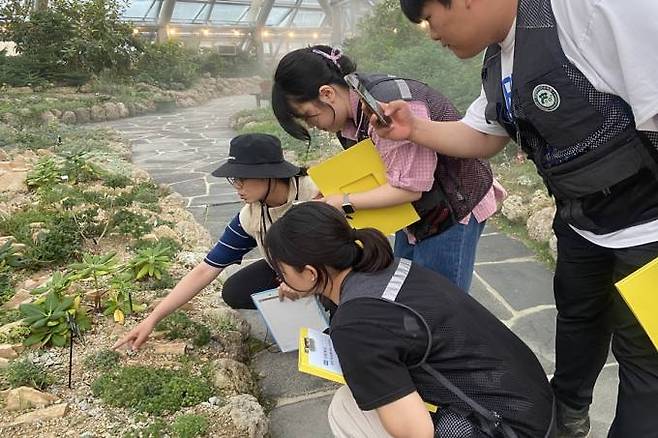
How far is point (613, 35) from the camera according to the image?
1.02m

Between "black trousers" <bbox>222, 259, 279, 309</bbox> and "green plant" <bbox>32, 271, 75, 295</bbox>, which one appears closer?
"green plant" <bbox>32, 271, 75, 295</bbox>

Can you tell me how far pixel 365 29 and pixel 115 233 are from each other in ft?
36.1

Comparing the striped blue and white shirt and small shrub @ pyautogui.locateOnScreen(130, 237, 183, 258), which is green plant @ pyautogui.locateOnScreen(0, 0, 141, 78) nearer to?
small shrub @ pyautogui.locateOnScreen(130, 237, 183, 258)

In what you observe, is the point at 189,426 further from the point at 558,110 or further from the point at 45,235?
the point at 45,235

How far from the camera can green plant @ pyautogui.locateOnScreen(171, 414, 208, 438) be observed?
5.98 ft

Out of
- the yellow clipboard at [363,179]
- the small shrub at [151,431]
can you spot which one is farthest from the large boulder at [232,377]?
the yellow clipboard at [363,179]

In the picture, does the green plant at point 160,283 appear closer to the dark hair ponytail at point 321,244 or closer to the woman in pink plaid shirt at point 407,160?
the woman in pink plaid shirt at point 407,160

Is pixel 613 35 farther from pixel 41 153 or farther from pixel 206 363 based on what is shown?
pixel 41 153

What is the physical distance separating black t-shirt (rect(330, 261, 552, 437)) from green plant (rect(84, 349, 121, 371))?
52.5 inches

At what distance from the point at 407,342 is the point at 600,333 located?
31.4 inches

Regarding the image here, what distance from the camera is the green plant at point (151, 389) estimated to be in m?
1.99

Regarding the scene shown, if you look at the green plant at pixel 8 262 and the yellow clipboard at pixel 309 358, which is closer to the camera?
the yellow clipboard at pixel 309 358

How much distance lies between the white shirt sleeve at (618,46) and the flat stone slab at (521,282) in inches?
82.6

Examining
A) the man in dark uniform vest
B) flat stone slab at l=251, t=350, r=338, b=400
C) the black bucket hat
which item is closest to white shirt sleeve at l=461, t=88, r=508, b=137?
the man in dark uniform vest
